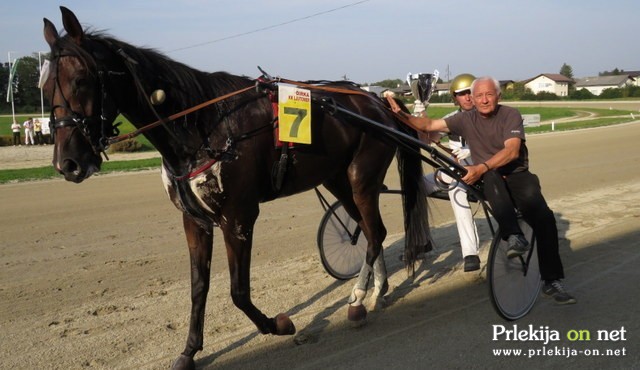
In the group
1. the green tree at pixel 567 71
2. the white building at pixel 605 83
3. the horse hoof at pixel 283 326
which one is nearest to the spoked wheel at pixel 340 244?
the horse hoof at pixel 283 326

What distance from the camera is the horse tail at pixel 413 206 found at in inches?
179

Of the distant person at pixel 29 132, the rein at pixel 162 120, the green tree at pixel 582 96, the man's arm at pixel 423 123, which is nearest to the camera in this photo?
the rein at pixel 162 120

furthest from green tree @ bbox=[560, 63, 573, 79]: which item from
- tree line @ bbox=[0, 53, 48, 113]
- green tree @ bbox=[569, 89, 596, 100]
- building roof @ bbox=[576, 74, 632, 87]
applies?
tree line @ bbox=[0, 53, 48, 113]

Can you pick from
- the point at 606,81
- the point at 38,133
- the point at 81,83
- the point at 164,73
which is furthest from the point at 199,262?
the point at 606,81

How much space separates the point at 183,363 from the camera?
10.0 feet

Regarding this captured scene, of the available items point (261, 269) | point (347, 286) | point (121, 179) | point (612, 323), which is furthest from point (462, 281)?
point (121, 179)

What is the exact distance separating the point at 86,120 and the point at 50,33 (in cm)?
46

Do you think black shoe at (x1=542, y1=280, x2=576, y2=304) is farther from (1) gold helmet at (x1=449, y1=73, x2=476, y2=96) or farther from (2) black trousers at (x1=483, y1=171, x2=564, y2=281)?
(1) gold helmet at (x1=449, y1=73, x2=476, y2=96)

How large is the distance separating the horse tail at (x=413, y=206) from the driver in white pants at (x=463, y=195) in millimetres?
187

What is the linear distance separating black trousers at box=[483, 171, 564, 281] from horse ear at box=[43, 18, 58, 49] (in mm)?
2688

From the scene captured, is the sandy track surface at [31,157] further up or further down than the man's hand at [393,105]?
further down

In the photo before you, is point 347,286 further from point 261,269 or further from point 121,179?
point 121,179

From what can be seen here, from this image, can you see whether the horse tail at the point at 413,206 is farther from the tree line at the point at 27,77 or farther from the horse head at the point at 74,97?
the tree line at the point at 27,77

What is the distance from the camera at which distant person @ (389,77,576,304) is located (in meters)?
3.70
